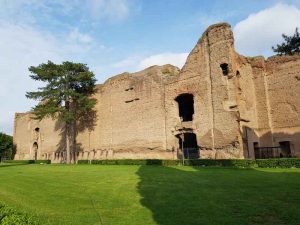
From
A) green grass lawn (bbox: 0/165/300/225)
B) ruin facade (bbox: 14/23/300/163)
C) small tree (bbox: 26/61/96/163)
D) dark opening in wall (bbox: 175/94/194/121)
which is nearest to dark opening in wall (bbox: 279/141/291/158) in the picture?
ruin facade (bbox: 14/23/300/163)

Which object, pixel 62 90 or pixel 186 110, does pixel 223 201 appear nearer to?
pixel 186 110

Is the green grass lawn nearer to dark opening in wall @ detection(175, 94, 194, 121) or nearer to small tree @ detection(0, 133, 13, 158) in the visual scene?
dark opening in wall @ detection(175, 94, 194, 121)

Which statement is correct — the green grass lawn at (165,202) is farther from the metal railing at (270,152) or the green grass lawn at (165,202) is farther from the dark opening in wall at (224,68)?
the metal railing at (270,152)

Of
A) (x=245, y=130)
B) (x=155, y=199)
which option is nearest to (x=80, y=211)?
(x=155, y=199)

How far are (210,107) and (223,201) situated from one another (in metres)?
14.7

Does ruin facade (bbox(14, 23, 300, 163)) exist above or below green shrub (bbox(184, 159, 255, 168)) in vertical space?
above

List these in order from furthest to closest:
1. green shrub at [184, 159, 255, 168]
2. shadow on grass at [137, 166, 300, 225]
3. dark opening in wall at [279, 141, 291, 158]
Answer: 1. dark opening in wall at [279, 141, 291, 158]
2. green shrub at [184, 159, 255, 168]
3. shadow on grass at [137, 166, 300, 225]

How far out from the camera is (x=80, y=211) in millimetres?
6852

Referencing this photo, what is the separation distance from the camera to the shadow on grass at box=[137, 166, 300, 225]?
19.1ft

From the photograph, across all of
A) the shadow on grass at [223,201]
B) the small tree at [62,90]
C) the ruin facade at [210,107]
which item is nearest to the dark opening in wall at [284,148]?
the ruin facade at [210,107]

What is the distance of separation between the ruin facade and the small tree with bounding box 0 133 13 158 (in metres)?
24.8

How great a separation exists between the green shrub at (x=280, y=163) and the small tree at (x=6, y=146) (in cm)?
4273

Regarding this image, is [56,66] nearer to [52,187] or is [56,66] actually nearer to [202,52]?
[202,52]

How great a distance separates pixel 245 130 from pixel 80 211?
16.2 metres
